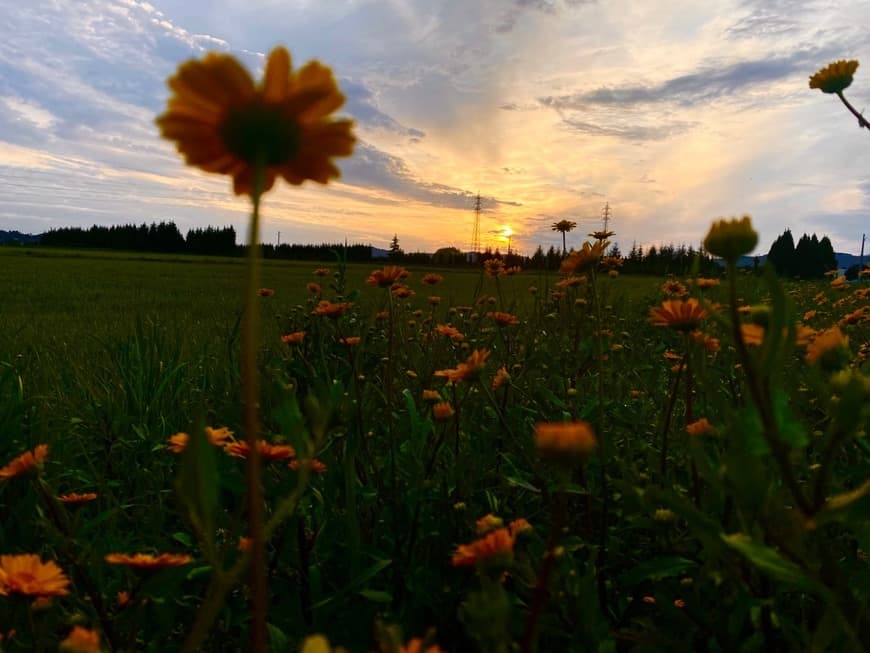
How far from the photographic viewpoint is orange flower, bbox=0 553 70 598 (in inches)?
25.0

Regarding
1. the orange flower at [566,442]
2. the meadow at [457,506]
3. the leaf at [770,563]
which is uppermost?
the orange flower at [566,442]

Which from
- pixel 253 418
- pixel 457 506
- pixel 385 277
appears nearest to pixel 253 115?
pixel 253 418

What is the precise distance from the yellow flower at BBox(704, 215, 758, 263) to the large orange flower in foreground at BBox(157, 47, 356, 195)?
0.33 meters

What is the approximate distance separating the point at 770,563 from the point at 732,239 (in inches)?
10.6

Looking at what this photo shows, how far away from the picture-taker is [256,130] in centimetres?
41

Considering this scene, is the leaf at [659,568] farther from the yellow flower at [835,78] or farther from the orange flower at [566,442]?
the yellow flower at [835,78]

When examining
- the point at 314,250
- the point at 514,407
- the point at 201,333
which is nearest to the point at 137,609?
the point at 514,407

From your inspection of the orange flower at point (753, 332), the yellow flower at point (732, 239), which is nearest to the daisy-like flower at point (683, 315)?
the orange flower at point (753, 332)

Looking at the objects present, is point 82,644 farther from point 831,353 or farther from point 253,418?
point 831,353

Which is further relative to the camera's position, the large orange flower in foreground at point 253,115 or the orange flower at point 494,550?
the orange flower at point 494,550

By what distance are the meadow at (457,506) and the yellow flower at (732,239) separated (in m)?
0.05

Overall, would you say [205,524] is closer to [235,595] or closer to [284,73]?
[284,73]

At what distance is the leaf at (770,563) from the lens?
44cm

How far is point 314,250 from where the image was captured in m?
40.6
